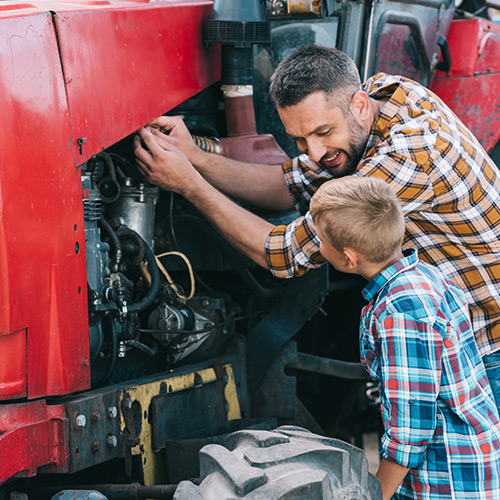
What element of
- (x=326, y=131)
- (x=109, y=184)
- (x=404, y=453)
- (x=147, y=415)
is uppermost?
(x=326, y=131)

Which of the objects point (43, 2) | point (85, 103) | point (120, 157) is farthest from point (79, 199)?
point (43, 2)

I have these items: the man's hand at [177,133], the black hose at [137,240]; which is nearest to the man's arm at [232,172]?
the man's hand at [177,133]

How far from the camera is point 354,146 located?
2285 millimetres

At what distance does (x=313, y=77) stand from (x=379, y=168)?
0.33 m

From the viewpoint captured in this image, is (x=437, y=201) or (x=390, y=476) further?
(x=437, y=201)

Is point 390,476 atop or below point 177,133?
below

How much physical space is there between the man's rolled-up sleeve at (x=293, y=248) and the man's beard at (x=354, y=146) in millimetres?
218

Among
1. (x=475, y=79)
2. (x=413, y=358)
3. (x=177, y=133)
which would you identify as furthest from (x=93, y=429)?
(x=475, y=79)

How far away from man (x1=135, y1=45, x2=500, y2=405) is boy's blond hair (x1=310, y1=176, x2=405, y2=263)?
0.86 ft

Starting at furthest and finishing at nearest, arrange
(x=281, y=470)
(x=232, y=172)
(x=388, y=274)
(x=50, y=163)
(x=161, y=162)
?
(x=232, y=172) < (x=161, y=162) < (x=388, y=274) < (x=50, y=163) < (x=281, y=470)

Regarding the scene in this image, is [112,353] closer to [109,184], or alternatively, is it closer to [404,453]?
[109,184]

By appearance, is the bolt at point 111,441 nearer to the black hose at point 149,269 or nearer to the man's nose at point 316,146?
the black hose at point 149,269

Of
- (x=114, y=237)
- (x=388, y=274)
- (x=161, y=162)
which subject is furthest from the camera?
(x=161, y=162)

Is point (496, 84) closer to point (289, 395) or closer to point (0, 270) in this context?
point (289, 395)
